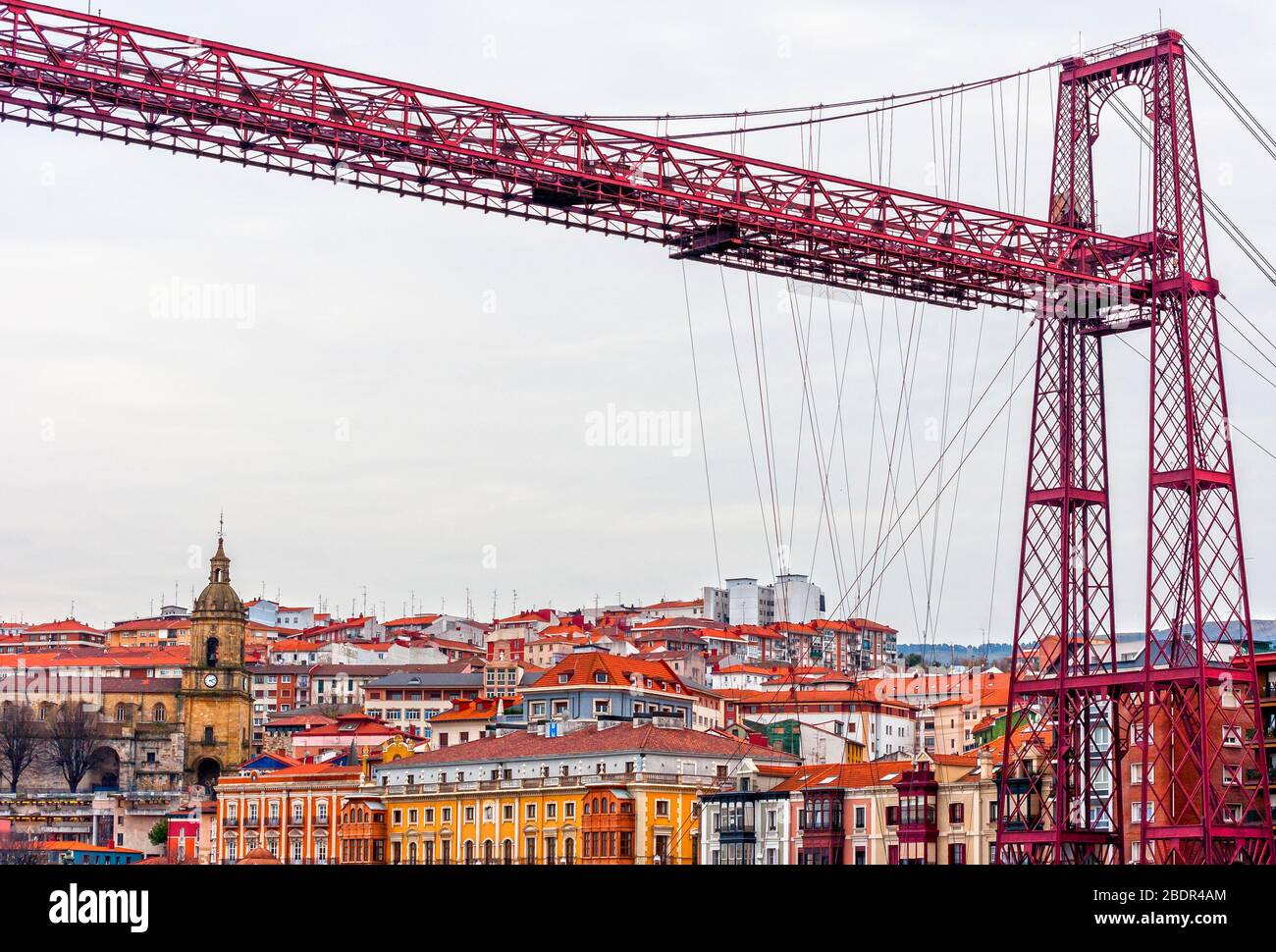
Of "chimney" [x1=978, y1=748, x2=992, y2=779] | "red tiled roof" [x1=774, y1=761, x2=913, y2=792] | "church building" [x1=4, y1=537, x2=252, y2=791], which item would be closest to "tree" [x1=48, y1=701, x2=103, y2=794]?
"church building" [x1=4, y1=537, x2=252, y2=791]

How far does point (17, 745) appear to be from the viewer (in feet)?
417

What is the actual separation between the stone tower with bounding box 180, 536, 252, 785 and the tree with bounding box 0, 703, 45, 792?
934cm

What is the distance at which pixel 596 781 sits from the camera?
7031cm

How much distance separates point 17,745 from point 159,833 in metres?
21.7

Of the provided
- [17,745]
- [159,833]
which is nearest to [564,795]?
[159,833]

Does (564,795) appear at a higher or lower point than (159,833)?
higher

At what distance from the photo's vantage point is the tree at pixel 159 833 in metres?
108

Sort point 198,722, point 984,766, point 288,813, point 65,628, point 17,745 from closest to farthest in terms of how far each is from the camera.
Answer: point 984,766 → point 288,813 → point 17,745 → point 198,722 → point 65,628

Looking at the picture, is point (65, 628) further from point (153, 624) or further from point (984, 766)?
point (984, 766)

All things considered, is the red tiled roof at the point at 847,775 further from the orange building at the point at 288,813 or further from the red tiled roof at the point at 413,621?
the red tiled roof at the point at 413,621

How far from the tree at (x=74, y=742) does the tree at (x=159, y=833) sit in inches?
855

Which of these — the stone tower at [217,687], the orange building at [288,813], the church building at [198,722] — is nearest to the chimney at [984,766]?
the orange building at [288,813]
